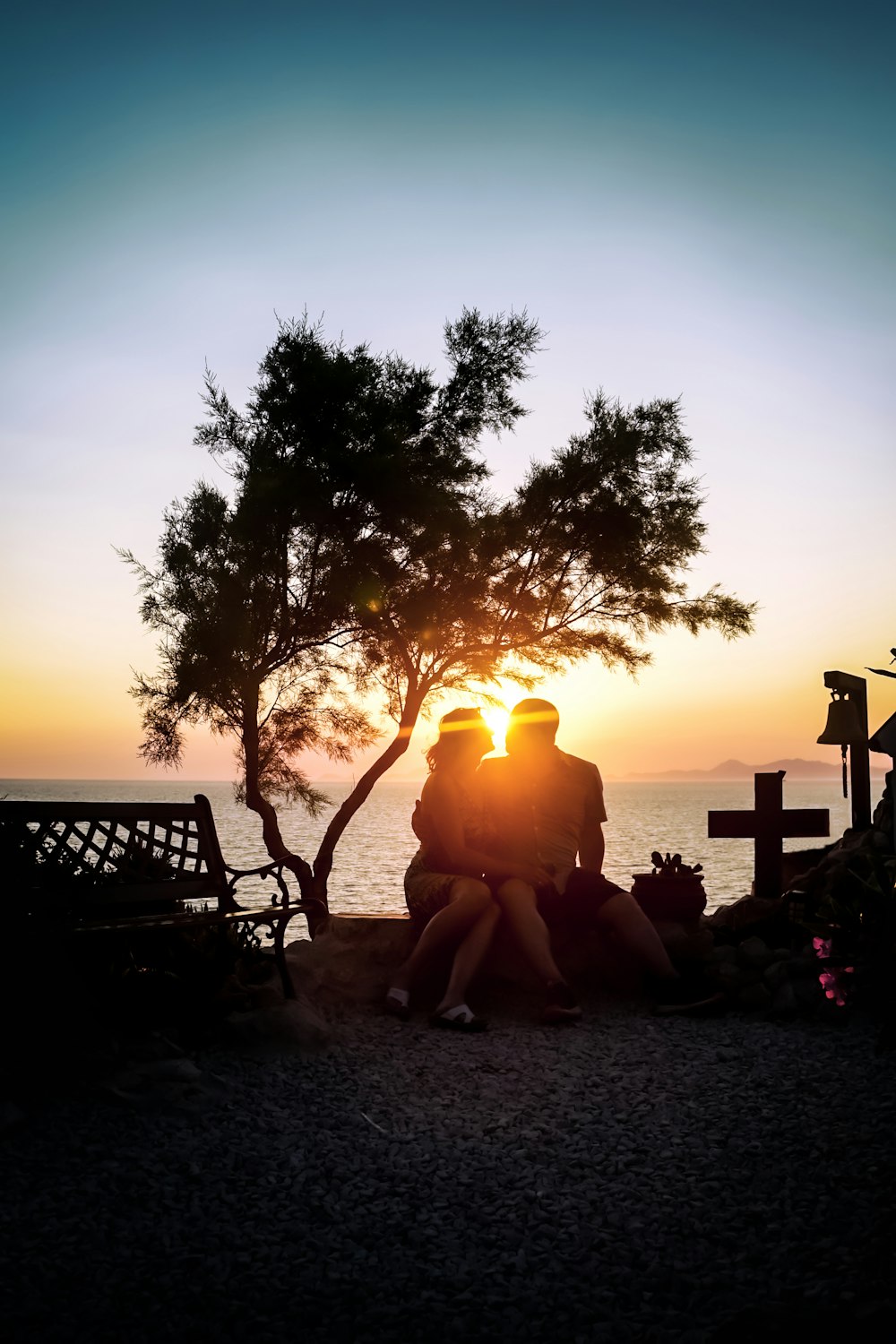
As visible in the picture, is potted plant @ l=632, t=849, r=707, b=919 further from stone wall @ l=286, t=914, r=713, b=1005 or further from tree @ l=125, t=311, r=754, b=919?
tree @ l=125, t=311, r=754, b=919

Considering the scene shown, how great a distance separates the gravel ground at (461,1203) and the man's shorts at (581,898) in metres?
1.49

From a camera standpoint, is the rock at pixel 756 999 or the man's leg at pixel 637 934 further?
the man's leg at pixel 637 934

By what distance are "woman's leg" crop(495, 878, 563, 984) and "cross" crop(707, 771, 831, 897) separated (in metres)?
2.74

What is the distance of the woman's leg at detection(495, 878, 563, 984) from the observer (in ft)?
21.7

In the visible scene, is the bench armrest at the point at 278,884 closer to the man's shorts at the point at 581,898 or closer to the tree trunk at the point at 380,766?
the man's shorts at the point at 581,898

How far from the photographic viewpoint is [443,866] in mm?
6910

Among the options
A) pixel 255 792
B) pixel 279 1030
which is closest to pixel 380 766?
pixel 255 792

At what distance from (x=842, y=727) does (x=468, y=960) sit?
486cm

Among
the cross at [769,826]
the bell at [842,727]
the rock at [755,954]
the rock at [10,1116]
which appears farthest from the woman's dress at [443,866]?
the bell at [842,727]

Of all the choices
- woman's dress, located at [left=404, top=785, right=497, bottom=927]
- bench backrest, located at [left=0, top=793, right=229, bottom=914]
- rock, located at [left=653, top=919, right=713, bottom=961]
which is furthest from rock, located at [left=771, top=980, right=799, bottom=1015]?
bench backrest, located at [left=0, top=793, right=229, bottom=914]

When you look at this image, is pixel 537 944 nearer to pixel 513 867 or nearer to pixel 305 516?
pixel 513 867

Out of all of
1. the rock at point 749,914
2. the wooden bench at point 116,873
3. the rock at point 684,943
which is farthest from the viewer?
the rock at point 749,914

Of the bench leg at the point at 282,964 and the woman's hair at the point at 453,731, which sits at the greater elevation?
the woman's hair at the point at 453,731

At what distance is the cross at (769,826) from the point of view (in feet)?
29.3
